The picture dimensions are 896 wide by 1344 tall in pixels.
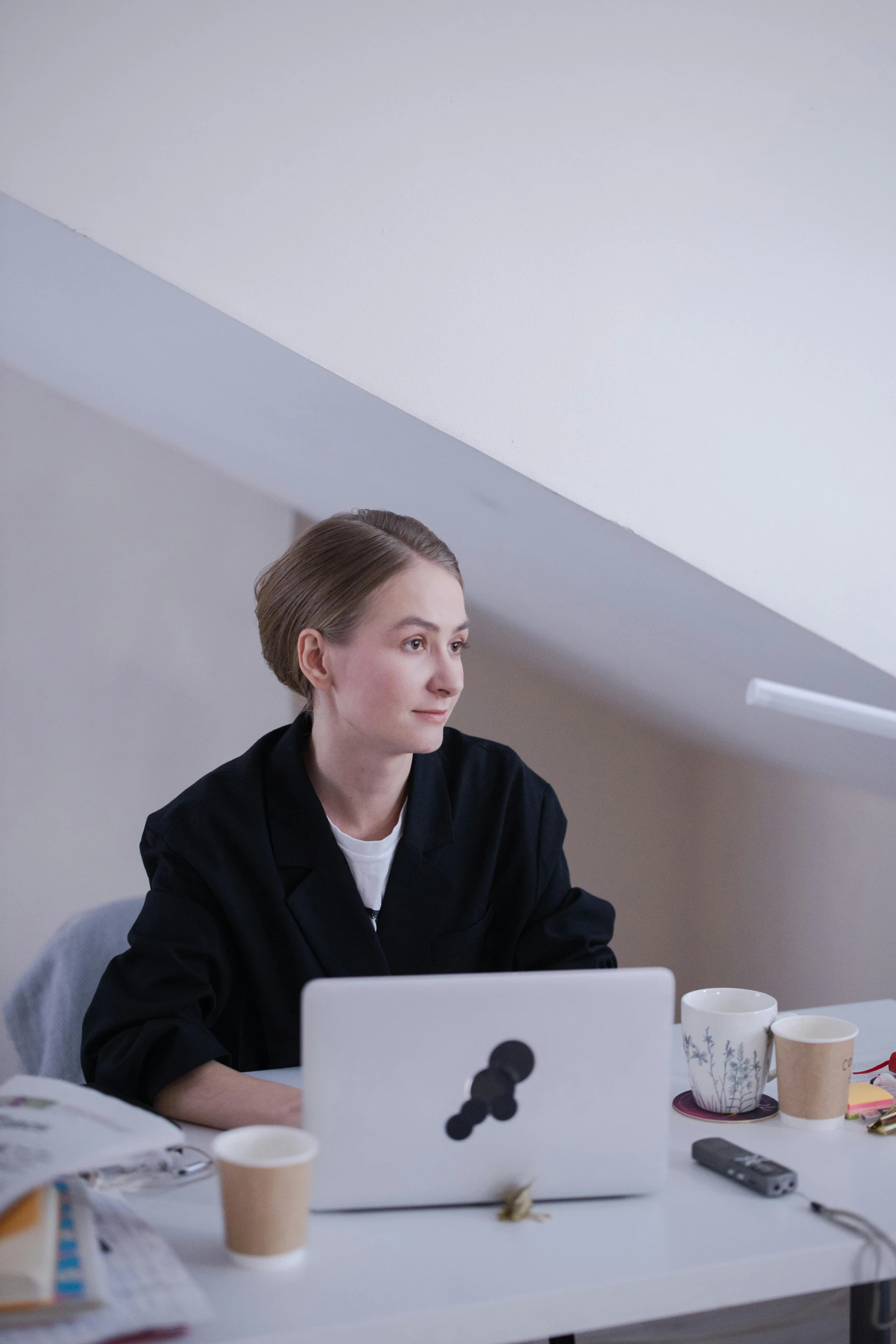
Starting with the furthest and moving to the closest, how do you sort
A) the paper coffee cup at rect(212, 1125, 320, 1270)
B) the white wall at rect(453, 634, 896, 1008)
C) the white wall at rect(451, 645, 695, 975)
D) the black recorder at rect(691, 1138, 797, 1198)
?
the white wall at rect(451, 645, 695, 975) < the white wall at rect(453, 634, 896, 1008) < the black recorder at rect(691, 1138, 797, 1198) < the paper coffee cup at rect(212, 1125, 320, 1270)

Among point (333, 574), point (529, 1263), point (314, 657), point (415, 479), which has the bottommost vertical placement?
point (529, 1263)

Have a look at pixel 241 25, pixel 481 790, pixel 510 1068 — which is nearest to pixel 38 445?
pixel 241 25

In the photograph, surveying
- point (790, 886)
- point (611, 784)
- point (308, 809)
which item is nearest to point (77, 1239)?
point (308, 809)

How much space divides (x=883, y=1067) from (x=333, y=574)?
0.84 meters

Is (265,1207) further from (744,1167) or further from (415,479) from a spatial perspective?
(415,479)

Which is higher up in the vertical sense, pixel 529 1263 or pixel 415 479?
pixel 415 479

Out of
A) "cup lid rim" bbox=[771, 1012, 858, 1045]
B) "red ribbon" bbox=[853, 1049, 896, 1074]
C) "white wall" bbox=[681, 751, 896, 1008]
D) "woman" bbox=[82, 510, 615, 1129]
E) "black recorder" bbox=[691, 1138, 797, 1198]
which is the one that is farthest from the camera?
"white wall" bbox=[681, 751, 896, 1008]

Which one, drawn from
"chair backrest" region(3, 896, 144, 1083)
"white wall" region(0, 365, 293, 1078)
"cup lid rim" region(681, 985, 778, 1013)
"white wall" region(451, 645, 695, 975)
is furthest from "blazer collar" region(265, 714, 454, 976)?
"white wall" region(451, 645, 695, 975)

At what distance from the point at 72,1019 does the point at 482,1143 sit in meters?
0.71

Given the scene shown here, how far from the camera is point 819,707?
2.75 feet

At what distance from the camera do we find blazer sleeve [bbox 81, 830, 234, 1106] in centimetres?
107

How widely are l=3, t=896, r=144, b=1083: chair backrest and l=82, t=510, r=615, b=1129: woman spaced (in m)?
0.12

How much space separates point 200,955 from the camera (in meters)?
1.22

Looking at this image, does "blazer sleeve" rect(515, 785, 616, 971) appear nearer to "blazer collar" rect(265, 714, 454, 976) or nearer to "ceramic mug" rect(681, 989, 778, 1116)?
"blazer collar" rect(265, 714, 454, 976)
